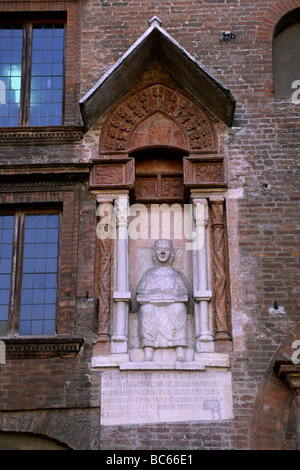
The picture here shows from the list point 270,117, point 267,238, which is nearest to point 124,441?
point 267,238

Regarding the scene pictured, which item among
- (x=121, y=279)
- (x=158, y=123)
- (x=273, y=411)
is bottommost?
(x=273, y=411)

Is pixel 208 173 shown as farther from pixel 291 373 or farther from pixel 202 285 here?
pixel 291 373

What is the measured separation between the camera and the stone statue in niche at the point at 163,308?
11.3 metres

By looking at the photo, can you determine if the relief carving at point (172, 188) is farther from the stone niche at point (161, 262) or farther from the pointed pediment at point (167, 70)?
the pointed pediment at point (167, 70)

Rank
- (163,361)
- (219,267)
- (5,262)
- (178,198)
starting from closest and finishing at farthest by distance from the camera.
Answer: (163,361) < (219,267) < (5,262) < (178,198)

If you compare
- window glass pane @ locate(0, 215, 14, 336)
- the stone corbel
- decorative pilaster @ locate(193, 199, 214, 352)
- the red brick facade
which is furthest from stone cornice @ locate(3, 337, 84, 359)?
the stone corbel

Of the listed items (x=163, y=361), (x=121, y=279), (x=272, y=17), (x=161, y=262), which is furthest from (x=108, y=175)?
(x=272, y=17)

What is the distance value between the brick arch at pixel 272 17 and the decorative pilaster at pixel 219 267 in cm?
291

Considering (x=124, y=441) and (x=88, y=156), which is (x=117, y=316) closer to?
(x=124, y=441)

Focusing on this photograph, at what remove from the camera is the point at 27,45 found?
13.4 m

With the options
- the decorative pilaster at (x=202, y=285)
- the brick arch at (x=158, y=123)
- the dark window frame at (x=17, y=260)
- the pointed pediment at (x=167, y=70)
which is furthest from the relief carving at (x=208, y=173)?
the dark window frame at (x=17, y=260)

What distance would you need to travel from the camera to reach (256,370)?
11.1m

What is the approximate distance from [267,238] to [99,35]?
430 centimetres

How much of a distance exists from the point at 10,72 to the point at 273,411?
6.64 m
